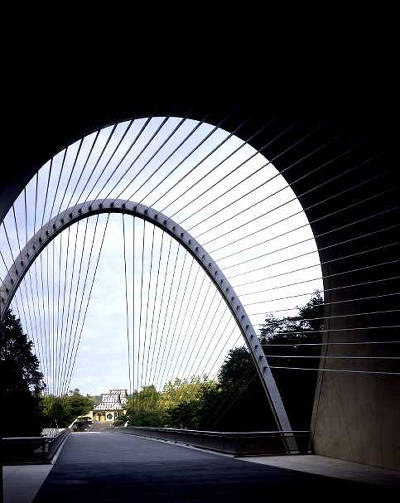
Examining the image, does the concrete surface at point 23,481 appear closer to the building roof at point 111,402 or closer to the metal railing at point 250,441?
the metal railing at point 250,441

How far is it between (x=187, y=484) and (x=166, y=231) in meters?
12.5

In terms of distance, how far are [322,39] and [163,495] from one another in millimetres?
7057

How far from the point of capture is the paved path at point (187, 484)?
828 cm

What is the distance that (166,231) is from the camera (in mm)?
21422

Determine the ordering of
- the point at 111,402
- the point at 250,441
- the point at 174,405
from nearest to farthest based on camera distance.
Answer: the point at 250,441 < the point at 174,405 < the point at 111,402

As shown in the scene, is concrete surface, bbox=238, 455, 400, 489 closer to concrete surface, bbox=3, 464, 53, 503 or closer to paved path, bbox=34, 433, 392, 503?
paved path, bbox=34, 433, 392, 503

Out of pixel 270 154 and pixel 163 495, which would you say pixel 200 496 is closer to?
pixel 163 495

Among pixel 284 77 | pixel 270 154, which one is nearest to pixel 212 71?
pixel 284 77

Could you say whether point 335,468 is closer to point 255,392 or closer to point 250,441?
point 250,441

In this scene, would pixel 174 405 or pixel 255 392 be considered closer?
pixel 255 392

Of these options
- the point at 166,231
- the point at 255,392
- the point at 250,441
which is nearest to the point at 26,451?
the point at 250,441

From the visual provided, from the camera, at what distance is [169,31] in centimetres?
904

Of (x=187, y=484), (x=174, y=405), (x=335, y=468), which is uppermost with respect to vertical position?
(x=174, y=405)

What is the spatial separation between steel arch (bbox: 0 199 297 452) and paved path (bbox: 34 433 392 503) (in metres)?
4.85
